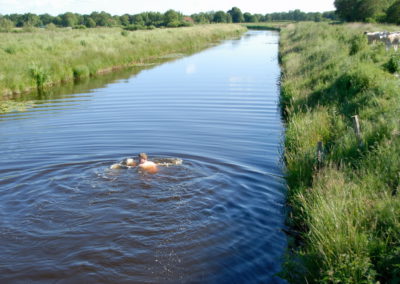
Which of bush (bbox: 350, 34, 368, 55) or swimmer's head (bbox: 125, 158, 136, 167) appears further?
bush (bbox: 350, 34, 368, 55)

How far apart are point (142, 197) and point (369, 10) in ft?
226

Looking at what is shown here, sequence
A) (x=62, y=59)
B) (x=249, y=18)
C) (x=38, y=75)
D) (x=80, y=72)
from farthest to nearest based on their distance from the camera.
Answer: (x=249, y=18) < (x=62, y=59) < (x=80, y=72) < (x=38, y=75)

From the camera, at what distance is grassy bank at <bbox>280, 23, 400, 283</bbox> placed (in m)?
4.97

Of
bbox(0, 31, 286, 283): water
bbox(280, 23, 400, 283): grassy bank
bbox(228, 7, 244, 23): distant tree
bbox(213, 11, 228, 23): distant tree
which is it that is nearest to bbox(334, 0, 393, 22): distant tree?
bbox(0, 31, 286, 283): water

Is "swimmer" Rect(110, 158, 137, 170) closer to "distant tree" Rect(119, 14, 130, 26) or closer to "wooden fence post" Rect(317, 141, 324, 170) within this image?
"wooden fence post" Rect(317, 141, 324, 170)

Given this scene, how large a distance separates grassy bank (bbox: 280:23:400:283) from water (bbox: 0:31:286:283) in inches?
32.9

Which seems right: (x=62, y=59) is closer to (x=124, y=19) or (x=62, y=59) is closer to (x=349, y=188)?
(x=349, y=188)

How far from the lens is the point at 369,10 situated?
67.2 m

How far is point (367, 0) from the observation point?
67.9m

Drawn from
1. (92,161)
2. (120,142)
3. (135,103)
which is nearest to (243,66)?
(135,103)

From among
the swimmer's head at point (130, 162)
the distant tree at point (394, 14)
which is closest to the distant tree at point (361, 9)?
the distant tree at point (394, 14)

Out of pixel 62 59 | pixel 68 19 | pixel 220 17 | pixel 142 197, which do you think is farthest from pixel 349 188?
pixel 220 17

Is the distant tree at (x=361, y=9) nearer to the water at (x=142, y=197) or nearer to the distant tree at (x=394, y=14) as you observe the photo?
the distant tree at (x=394, y=14)

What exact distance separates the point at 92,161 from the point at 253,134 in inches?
222
